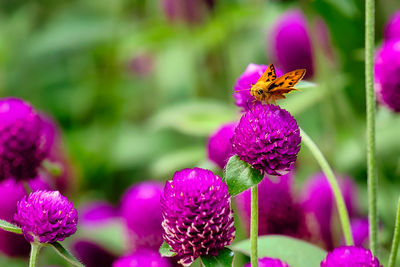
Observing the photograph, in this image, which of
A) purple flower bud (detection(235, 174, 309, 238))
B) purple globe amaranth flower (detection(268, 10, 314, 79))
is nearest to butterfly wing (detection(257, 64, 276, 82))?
purple flower bud (detection(235, 174, 309, 238))

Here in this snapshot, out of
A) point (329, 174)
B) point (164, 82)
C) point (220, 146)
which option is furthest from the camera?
point (164, 82)

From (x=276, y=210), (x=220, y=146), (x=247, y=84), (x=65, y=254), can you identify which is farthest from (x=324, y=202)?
(x=65, y=254)

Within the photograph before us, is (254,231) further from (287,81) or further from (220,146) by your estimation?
(220,146)

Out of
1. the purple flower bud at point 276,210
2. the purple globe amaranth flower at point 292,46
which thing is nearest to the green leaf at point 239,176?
the purple flower bud at point 276,210

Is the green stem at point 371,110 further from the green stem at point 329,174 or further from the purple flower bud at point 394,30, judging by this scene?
the purple flower bud at point 394,30

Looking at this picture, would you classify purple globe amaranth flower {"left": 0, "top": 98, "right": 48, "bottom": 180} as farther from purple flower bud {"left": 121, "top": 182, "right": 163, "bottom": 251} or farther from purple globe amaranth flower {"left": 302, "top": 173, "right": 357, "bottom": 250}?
purple globe amaranth flower {"left": 302, "top": 173, "right": 357, "bottom": 250}

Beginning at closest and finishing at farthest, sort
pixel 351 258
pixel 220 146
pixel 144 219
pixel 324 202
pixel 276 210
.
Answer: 1. pixel 351 258
2. pixel 220 146
3. pixel 276 210
4. pixel 144 219
5. pixel 324 202

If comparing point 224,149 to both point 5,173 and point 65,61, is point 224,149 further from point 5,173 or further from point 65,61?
point 65,61

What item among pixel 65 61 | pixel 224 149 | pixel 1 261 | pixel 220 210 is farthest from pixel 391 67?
pixel 65 61
